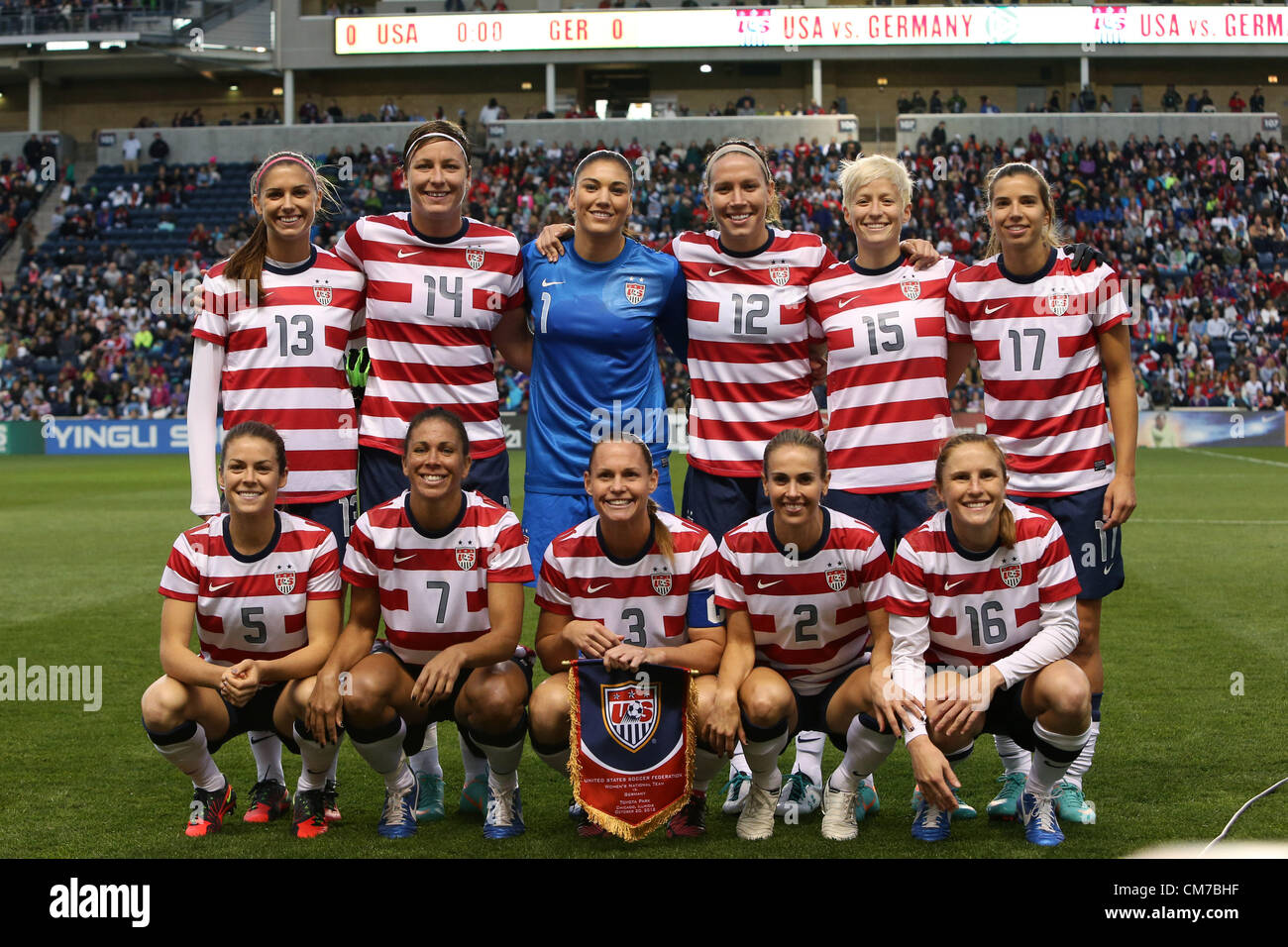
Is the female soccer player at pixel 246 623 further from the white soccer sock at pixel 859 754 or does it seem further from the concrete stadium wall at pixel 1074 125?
the concrete stadium wall at pixel 1074 125

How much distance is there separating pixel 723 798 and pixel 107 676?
11.1 feet

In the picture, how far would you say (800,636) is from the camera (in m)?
4.10

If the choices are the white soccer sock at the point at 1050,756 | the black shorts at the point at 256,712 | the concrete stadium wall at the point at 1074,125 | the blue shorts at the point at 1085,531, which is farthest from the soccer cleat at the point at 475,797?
the concrete stadium wall at the point at 1074,125

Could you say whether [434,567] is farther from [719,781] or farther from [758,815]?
[719,781]

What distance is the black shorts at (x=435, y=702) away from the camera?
412 cm

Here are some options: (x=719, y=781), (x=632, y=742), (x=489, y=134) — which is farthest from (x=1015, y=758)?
(x=489, y=134)

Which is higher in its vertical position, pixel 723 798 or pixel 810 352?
pixel 810 352

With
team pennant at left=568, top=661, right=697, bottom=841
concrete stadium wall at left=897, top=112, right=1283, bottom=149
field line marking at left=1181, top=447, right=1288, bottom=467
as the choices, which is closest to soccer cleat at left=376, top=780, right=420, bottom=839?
team pennant at left=568, top=661, right=697, bottom=841

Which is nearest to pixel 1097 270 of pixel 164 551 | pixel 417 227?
pixel 417 227

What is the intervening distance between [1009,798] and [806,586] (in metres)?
0.97

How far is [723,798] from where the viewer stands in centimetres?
451

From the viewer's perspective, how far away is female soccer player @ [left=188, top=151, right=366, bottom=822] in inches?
170

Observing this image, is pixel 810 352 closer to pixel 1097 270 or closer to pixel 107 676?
pixel 1097 270
